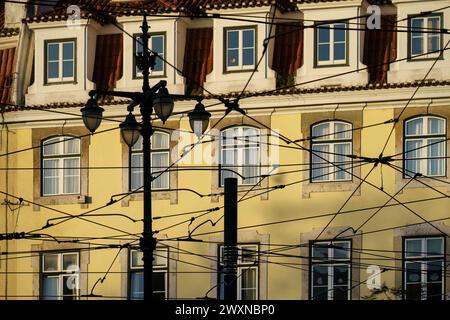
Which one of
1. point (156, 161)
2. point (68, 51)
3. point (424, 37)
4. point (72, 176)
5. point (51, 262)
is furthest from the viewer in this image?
point (68, 51)

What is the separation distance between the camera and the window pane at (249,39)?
1670 inches

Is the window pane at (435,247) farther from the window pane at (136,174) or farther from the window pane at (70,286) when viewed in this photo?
the window pane at (70,286)

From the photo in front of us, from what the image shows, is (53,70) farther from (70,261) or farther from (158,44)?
(70,261)

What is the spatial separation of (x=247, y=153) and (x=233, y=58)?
2.36 metres

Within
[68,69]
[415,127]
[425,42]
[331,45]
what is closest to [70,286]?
[68,69]

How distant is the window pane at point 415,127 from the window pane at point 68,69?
884cm

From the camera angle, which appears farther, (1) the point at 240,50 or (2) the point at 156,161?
(2) the point at 156,161

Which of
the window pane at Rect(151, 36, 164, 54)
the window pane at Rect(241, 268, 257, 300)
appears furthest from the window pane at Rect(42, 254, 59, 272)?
the window pane at Rect(151, 36, 164, 54)

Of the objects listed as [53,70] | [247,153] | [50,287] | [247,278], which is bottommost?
[50,287]

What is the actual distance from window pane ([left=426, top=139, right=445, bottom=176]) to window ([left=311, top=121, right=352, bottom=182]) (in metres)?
1.88

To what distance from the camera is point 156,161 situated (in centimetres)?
4284

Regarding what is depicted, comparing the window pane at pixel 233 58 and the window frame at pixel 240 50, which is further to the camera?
the window pane at pixel 233 58

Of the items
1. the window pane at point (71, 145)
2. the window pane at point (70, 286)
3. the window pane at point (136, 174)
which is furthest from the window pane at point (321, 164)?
the window pane at point (70, 286)

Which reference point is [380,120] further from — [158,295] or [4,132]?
[4,132]
